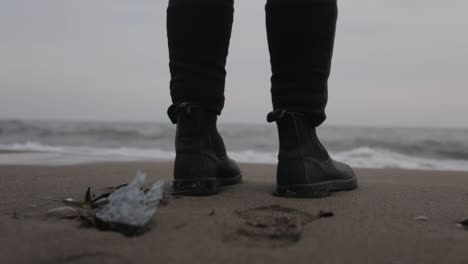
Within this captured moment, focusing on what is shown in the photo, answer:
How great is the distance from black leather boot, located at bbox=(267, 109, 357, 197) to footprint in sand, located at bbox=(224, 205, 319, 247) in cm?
24

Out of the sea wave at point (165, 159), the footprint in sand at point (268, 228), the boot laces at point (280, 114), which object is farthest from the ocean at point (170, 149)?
the footprint in sand at point (268, 228)

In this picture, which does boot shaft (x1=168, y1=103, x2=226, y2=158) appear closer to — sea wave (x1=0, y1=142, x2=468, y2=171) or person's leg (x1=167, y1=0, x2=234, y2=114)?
person's leg (x1=167, y1=0, x2=234, y2=114)

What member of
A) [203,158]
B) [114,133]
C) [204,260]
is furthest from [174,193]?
[114,133]

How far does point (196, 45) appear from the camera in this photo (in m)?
1.48

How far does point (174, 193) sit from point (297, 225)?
559 mm

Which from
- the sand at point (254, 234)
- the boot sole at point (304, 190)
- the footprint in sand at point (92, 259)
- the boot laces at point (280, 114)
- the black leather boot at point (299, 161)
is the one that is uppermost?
the boot laces at point (280, 114)

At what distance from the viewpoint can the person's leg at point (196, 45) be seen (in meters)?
1.47

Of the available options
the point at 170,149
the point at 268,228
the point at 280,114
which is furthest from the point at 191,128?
the point at 170,149

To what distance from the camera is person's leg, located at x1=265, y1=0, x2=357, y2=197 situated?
1.42 m

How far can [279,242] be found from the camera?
90 cm

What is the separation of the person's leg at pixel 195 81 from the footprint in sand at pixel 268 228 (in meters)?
0.33

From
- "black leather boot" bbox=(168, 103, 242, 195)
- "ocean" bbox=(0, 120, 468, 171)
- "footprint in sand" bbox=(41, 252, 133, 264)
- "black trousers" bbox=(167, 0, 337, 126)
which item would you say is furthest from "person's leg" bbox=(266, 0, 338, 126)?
"ocean" bbox=(0, 120, 468, 171)

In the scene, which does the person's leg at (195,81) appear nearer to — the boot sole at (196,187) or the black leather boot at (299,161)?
the boot sole at (196,187)

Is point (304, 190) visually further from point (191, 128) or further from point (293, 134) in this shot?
point (191, 128)
